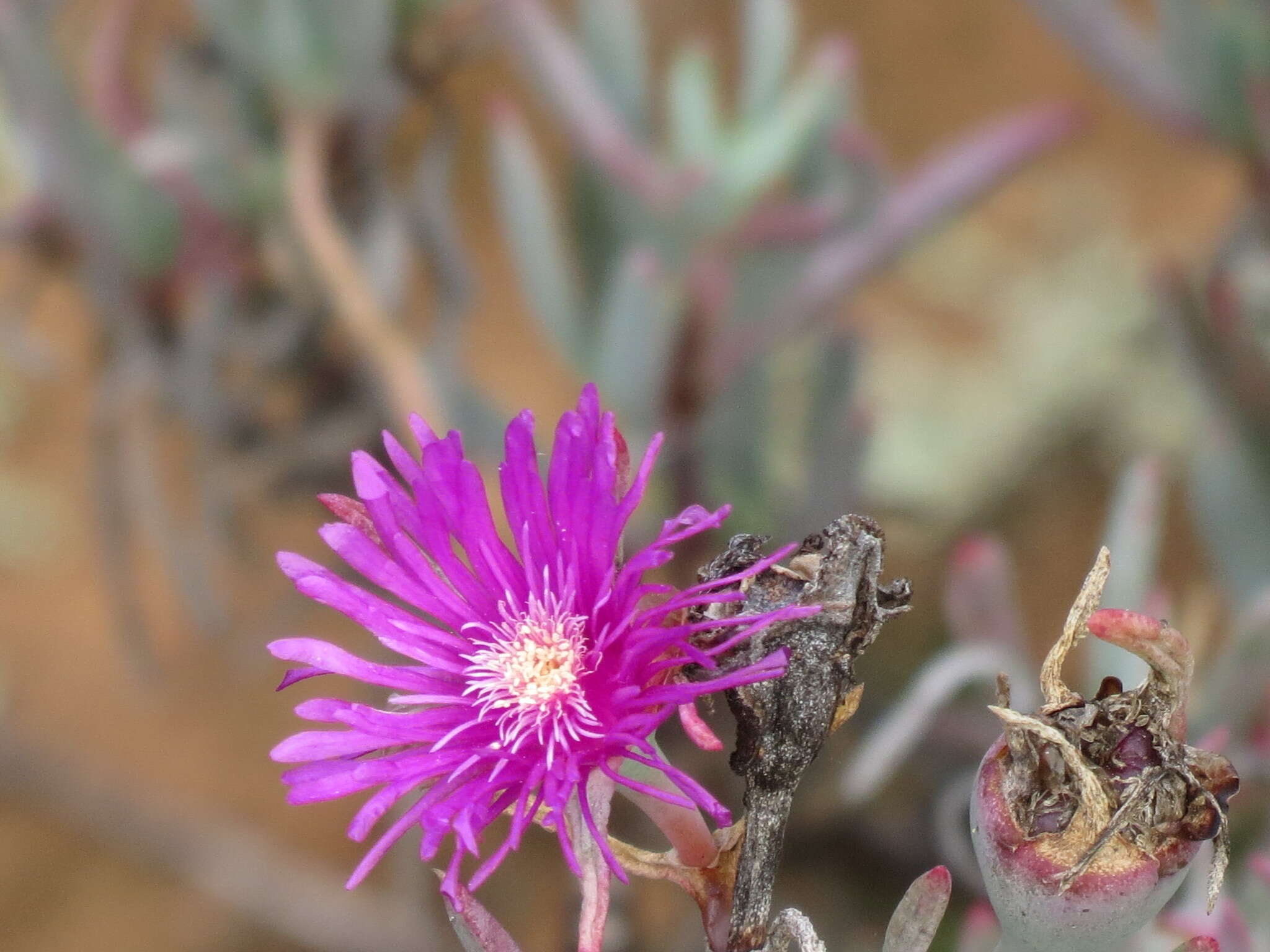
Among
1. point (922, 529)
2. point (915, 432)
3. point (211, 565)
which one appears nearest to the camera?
point (211, 565)

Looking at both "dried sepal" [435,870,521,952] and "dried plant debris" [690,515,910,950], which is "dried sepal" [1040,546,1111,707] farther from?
"dried sepal" [435,870,521,952]

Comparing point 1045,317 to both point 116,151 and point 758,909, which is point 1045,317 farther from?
point 758,909

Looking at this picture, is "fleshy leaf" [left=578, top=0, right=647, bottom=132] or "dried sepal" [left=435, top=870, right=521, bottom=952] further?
"fleshy leaf" [left=578, top=0, right=647, bottom=132]

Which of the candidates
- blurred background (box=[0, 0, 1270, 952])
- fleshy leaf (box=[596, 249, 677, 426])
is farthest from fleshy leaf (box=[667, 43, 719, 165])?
fleshy leaf (box=[596, 249, 677, 426])

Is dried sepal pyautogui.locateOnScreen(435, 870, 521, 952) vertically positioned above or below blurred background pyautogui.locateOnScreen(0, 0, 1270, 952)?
below

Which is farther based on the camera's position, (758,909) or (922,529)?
(922,529)

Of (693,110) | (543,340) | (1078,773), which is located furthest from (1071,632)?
(543,340)

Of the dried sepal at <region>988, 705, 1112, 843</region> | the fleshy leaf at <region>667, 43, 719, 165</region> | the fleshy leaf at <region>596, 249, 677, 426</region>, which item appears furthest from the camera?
the fleshy leaf at <region>667, 43, 719, 165</region>

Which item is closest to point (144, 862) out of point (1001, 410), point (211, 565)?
point (211, 565)

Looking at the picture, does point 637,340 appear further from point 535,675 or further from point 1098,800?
point 1098,800
